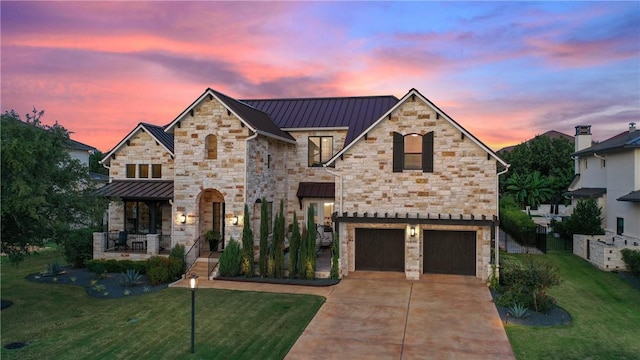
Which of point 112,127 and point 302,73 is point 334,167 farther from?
point 112,127

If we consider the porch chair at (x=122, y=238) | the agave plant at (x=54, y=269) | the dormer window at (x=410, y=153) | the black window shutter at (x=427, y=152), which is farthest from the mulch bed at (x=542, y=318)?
the agave plant at (x=54, y=269)

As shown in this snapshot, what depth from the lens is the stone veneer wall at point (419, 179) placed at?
60.1 feet

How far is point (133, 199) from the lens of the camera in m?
22.0

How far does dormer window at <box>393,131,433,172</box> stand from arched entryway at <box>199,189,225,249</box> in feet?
31.6

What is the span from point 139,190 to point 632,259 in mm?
24512

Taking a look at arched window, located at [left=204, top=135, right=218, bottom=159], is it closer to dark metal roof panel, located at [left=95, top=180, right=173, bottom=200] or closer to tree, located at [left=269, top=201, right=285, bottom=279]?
dark metal roof panel, located at [left=95, top=180, right=173, bottom=200]

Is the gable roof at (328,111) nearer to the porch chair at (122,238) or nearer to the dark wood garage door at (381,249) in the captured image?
the dark wood garage door at (381,249)

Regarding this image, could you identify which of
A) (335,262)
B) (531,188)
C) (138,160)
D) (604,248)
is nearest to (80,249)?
(138,160)

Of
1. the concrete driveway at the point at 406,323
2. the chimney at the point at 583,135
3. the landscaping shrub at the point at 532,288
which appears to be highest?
the chimney at the point at 583,135

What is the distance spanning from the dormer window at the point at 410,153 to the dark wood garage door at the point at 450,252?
128 inches

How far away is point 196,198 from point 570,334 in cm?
1633

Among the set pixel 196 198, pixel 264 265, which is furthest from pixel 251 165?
pixel 264 265

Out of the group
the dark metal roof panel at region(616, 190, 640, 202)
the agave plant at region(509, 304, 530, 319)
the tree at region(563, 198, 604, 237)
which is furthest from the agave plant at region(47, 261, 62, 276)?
the tree at region(563, 198, 604, 237)

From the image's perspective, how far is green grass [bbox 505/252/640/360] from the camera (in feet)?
36.0
